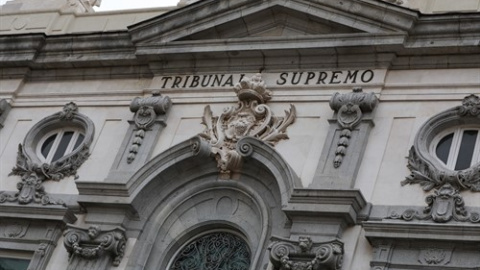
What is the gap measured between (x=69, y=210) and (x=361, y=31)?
7.14 metres

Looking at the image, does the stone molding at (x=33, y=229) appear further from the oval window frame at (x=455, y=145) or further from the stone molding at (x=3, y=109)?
the oval window frame at (x=455, y=145)

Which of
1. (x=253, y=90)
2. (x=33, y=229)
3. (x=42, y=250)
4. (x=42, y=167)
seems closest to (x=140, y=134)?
(x=42, y=167)

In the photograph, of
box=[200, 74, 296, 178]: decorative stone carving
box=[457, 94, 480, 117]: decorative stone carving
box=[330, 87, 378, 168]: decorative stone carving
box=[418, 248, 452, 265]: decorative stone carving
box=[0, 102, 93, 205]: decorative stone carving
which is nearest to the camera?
box=[418, 248, 452, 265]: decorative stone carving

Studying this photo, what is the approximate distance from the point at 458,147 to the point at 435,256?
2.60 metres

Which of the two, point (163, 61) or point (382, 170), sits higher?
point (163, 61)

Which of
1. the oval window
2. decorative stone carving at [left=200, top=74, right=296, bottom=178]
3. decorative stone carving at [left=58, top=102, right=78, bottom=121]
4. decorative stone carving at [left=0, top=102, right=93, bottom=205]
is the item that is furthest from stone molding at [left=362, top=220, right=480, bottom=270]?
decorative stone carving at [left=58, top=102, right=78, bottom=121]

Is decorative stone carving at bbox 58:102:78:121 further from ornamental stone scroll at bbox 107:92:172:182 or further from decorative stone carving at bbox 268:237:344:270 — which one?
decorative stone carving at bbox 268:237:344:270

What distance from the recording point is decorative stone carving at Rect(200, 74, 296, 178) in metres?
22.4

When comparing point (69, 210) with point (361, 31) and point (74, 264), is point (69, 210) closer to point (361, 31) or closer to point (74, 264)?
point (74, 264)

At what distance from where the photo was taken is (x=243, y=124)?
22.7 m

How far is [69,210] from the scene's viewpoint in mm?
23156

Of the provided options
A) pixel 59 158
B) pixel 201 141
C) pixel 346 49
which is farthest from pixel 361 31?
pixel 59 158

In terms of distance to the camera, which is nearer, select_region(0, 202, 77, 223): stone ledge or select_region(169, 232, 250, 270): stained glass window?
select_region(169, 232, 250, 270): stained glass window

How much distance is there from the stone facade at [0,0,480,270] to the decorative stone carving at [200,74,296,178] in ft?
0.14
